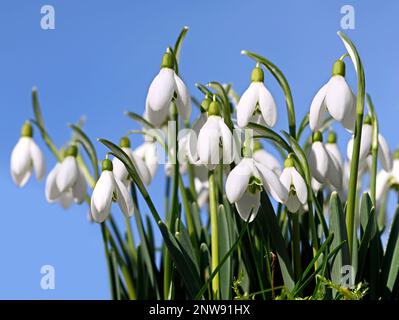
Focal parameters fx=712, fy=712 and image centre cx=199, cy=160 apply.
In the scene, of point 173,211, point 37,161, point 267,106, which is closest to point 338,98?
point 267,106

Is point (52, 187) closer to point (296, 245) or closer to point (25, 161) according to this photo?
point (25, 161)

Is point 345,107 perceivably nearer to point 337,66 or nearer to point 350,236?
point 337,66

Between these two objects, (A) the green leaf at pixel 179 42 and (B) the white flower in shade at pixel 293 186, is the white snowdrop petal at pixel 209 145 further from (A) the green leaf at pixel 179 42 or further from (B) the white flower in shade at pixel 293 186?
(A) the green leaf at pixel 179 42

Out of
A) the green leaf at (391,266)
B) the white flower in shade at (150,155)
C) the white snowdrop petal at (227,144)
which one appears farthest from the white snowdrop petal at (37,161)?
the green leaf at (391,266)

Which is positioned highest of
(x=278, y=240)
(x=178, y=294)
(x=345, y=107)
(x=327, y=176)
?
(x=345, y=107)

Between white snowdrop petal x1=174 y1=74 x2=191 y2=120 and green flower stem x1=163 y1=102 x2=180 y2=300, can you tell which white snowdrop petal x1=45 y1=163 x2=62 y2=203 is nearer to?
green flower stem x1=163 y1=102 x2=180 y2=300

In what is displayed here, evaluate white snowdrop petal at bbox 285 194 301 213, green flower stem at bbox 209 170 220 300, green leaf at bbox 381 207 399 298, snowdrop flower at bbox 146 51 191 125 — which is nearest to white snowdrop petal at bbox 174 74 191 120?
snowdrop flower at bbox 146 51 191 125

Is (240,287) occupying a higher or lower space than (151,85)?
lower
